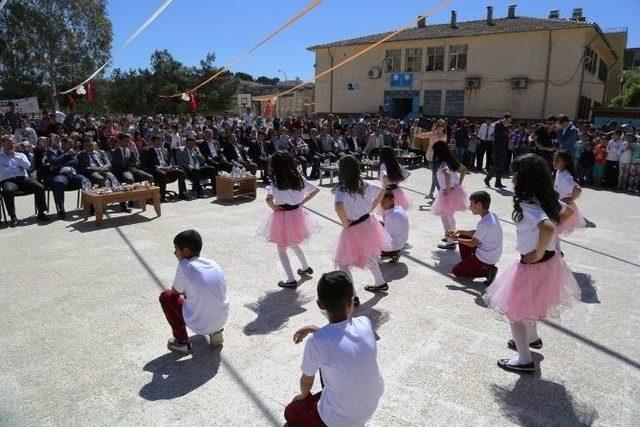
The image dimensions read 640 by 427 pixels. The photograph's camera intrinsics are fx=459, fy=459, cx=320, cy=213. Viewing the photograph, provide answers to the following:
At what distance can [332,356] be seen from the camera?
94.0 inches

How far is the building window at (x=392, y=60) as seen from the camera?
105 feet

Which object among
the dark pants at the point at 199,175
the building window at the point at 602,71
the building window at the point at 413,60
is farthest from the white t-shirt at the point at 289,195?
the building window at the point at 602,71

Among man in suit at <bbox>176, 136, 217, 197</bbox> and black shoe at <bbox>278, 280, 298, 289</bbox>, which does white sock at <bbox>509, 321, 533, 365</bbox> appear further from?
man in suit at <bbox>176, 136, 217, 197</bbox>

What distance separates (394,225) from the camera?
20.6ft

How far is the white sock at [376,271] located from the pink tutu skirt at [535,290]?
159 cm

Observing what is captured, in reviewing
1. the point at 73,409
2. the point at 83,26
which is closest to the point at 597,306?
the point at 73,409

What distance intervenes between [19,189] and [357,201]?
7.28m

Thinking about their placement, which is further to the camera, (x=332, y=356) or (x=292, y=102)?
(x=292, y=102)

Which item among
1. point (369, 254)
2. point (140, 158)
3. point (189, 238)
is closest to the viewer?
point (189, 238)

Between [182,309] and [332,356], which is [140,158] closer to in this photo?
[182,309]

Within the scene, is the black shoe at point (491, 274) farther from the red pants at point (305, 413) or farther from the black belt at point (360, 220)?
the red pants at point (305, 413)

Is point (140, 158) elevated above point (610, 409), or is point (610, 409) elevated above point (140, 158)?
point (140, 158)

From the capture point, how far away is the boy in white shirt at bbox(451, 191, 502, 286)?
5.43 metres

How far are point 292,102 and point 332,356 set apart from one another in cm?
4915
